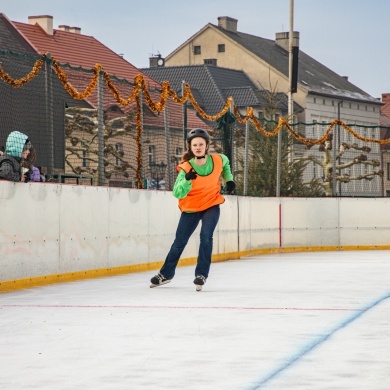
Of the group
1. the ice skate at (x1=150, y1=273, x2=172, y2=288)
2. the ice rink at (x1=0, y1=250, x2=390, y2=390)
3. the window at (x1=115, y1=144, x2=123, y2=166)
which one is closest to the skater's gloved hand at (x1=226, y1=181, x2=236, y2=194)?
the ice rink at (x1=0, y1=250, x2=390, y2=390)

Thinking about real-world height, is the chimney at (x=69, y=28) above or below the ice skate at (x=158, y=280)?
above

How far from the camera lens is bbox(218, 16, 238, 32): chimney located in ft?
311

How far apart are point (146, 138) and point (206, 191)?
545 centimetres

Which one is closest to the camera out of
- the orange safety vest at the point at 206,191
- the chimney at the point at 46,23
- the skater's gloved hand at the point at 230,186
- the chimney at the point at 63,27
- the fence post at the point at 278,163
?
the skater's gloved hand at the point at 230,186

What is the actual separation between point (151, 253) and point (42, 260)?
383cm

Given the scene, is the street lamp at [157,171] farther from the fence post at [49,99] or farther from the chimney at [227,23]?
the chimney at [227,23]

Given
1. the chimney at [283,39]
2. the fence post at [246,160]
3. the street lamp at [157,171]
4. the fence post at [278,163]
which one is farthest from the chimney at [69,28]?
the street lamp at [157,171]

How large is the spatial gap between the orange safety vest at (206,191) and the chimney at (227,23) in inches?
3223

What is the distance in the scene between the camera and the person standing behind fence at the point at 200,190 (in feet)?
43.8

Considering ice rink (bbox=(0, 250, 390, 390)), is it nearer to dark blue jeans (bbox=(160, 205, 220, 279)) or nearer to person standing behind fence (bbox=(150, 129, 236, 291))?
dark blue jeans (bbox=(160, 205, 220, 279))

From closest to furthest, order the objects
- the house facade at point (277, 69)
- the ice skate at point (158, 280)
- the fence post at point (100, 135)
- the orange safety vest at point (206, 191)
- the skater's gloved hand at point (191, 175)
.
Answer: the skater's gloved hand at point (191, 175)
the orange safety vest at point (206, 191)
the ice skate at point (158, 280)
the fence post at point (100, 135)
the house facade at point (277, 69)

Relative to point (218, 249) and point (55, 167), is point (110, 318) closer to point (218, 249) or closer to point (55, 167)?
point (55, 167)

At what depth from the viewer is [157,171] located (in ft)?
63.6

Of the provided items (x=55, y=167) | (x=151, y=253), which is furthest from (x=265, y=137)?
(x=55, y=167)
